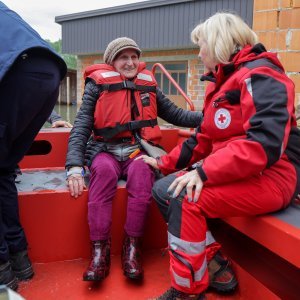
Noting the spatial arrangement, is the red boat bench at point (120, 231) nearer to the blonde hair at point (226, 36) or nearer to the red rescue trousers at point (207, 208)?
the red rescue trousers at point (207, 208)

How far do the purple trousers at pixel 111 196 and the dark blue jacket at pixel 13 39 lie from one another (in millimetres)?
650

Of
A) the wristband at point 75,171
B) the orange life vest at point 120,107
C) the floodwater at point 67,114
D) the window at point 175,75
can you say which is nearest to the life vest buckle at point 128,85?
the orange life vest at point 120,107

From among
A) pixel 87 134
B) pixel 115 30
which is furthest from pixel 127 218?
pixel 115 30

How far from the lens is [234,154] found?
116 cm

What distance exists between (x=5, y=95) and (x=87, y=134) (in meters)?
0.78

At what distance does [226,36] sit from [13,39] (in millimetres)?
720

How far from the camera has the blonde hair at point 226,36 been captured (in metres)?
1.35

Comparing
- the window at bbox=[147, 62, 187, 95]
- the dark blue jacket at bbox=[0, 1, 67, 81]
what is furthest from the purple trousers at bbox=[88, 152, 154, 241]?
the window at bbox=[147, 62, 187, 95]

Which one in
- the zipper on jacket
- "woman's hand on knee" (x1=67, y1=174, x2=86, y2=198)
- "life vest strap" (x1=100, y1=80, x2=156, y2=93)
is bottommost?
"woman's hand on knee" (x1=67, y1=174, x2=86, y2=198)

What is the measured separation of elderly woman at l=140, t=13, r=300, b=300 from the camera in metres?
1.14

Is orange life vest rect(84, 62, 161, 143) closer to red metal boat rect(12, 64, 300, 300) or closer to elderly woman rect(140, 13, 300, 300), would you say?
red metal boat rect(12, 64, 300, 300)

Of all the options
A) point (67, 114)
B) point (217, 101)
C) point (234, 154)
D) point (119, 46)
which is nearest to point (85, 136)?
point (119, 46)

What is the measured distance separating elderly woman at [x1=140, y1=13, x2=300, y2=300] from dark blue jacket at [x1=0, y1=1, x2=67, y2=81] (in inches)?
23.9

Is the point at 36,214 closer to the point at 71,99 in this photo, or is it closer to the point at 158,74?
the point at 158,74
